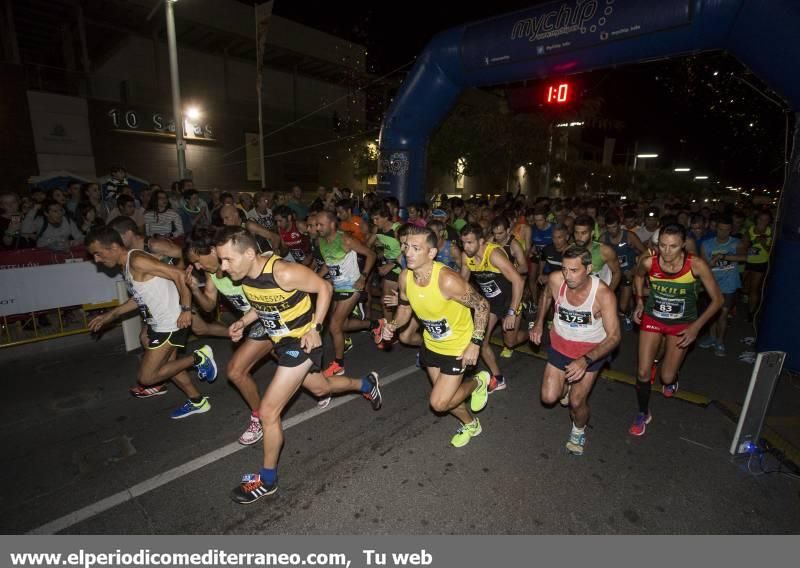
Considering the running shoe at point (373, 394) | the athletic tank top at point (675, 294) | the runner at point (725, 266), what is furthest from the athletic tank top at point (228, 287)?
the runner at point (725, 266)

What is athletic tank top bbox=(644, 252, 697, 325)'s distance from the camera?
4.44 metres

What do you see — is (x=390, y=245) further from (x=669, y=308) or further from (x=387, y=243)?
(x=669, y=308)

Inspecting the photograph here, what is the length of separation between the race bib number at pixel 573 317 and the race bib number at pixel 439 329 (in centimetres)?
105

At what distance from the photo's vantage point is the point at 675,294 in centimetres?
447

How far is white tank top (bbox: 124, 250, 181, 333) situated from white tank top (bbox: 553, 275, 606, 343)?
12.7 feet

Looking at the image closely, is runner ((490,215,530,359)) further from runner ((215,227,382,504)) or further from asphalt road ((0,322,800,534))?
runner ((215,227,382,504))

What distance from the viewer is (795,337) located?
5832mm

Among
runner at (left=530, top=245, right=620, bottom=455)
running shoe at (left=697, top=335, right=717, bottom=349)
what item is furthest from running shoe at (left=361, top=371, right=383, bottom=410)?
running shoe at (left=697, top=335, right=717, bottom=349)

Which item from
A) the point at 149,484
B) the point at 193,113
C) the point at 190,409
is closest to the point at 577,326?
the point at 149,484

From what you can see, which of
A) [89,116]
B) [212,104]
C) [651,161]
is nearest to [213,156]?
[212,104]

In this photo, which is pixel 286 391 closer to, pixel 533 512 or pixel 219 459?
pixel 219 459

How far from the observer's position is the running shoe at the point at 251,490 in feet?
11.3

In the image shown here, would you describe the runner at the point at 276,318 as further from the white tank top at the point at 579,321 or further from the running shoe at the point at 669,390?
the running shoe at the point at 669,390

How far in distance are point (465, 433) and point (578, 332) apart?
1445 millimetres
